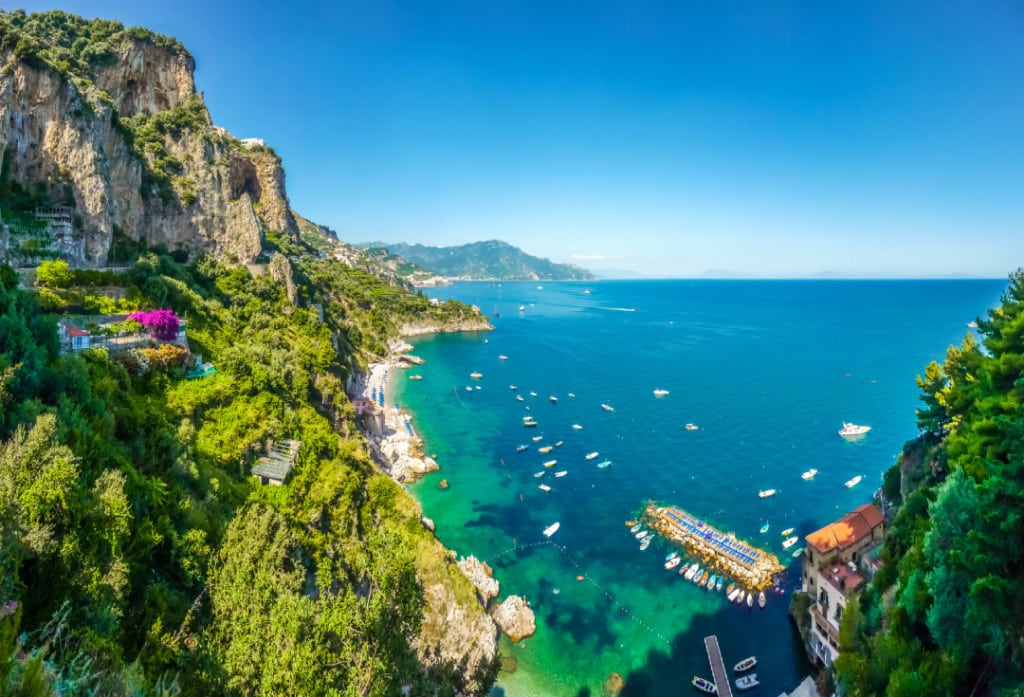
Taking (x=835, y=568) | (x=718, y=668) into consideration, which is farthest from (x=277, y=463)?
(x=835, y=568)

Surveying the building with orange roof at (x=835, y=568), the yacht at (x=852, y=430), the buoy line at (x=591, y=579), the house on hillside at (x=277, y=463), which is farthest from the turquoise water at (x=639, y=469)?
the house on hillside at (x=277, y=463)

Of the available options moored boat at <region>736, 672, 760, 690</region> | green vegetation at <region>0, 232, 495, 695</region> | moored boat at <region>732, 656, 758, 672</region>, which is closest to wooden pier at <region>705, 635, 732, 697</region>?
moored boat at <region>736, 672, 760, 690</region>

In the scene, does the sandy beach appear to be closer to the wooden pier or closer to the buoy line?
the buoy line

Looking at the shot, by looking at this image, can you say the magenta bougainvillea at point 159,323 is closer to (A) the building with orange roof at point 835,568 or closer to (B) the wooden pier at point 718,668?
(B) the wooden pier at point 718,668

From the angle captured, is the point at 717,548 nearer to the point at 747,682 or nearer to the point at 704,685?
the point at 747,682

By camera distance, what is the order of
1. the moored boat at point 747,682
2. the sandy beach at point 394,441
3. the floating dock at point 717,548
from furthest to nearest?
the sandy beach at point 394,441 < the floating dock at point 717,548 < the moored boat at point 747,682

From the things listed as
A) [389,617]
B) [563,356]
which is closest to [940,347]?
[563,356]

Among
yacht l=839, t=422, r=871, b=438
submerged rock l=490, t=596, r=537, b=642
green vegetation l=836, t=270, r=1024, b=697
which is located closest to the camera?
green vegetation l=836, t=270, r=1024, b=697
